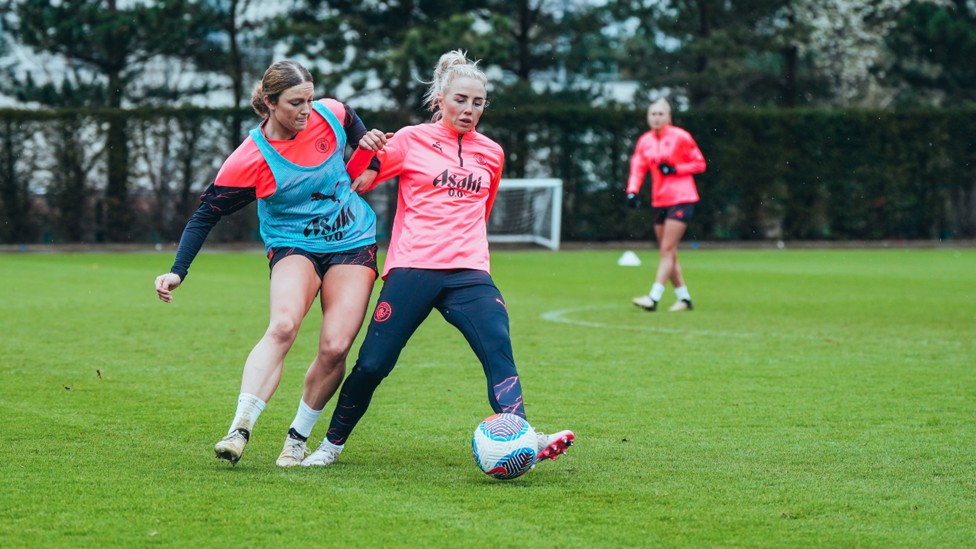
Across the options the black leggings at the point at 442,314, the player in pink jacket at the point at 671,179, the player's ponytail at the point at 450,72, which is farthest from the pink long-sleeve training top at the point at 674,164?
the black leggings at the point at 442,314

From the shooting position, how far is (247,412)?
5961mm

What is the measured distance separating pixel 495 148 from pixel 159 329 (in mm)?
6826

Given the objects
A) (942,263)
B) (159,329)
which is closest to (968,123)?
(942,263)

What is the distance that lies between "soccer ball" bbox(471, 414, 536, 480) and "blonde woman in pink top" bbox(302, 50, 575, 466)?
0.18 metres

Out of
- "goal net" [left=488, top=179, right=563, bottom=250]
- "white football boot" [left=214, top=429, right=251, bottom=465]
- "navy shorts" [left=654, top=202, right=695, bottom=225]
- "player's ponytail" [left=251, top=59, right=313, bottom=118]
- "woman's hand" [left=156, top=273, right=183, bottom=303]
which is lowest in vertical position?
"goal net" [left=488, top=179, right=563, bottom=250]

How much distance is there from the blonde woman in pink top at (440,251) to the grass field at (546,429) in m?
0.40

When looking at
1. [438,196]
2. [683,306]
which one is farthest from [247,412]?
[683,306]

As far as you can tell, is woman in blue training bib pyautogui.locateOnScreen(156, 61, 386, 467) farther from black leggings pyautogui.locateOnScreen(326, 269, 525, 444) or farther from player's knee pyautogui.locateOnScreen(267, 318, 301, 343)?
black leggings pyautogui.locateOnScreen(326, 269, 525, 444)

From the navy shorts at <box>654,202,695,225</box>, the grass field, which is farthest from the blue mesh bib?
the navy shorts at <box>654,202,695,225</box>

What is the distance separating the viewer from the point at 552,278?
797 inches

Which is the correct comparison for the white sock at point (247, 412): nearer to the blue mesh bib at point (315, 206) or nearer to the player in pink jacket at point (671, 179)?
the blue mesh bib at point (315, 206)

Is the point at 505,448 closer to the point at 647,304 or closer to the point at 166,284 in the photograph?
the point at 166,284

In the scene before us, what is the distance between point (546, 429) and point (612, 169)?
77.5 ft

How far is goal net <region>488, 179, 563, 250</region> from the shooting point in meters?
29.7
